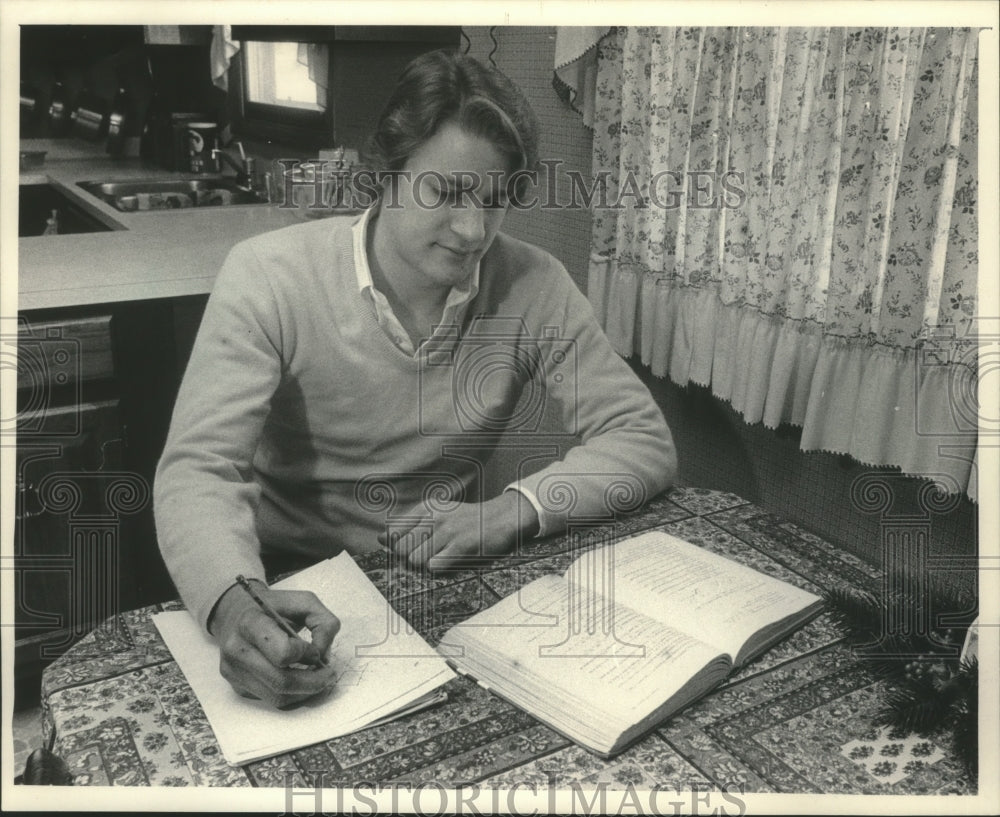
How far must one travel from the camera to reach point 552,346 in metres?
1.27

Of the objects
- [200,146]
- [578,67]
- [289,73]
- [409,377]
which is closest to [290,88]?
[289,73]

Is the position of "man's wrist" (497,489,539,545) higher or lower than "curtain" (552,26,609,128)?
lower

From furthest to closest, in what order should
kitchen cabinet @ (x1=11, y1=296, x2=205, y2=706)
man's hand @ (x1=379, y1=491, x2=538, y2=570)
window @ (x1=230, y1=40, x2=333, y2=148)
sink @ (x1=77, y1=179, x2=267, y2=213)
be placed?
sink @ (x1=77, y1=179, x2=267, y2=213), kitchen cabinet @ (x1=11, y1=296, x2=205, y2=706), window @ (x1=230, y1=40, x2=333, y2=148), man's hand @ (x1=379, y1=491, x2=538, y2=570)

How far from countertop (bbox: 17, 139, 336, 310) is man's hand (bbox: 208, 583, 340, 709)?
1069mm

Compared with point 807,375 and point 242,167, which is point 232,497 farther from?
point 242,167

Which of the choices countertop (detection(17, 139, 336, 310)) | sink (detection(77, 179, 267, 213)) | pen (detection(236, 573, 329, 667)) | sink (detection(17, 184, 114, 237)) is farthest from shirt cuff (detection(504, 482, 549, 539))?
sink (detection(17, 184, 114, 237))

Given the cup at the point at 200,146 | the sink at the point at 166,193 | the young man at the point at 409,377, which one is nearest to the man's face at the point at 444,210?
the young man at the point at 409,377

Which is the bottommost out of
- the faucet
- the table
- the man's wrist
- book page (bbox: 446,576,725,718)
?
the table

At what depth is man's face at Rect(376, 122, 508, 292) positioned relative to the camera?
3.48 feet

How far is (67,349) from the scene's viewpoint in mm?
1703

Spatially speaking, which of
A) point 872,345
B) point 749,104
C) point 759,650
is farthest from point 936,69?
point 759,650

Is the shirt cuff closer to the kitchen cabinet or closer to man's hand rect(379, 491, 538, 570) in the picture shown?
man's hand rect(379, 491, 538, 570)

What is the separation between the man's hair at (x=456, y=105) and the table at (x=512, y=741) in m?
0.60

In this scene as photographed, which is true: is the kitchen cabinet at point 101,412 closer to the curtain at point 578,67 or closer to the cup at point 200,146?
the curtain at point 578,67
